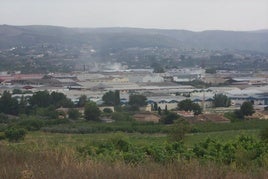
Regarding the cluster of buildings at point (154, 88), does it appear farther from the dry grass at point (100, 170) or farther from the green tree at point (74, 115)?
the dry grass at point (100, 170)

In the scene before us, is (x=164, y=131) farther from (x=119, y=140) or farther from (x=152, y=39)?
(x=152, y=39)

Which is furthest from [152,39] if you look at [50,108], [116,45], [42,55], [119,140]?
[119,140]

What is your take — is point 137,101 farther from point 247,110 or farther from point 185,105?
point 247,110

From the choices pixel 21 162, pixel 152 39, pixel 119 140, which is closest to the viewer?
pixel 21 162

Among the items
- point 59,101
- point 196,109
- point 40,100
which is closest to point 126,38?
point 59,101

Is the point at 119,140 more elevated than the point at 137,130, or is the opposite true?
the point at 119,140

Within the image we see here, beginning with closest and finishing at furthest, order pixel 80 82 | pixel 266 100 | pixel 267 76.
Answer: pixel 266 100 < pixel 80 82 < pixel 267 76

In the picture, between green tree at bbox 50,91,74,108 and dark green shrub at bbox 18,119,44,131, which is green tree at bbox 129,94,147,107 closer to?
green tree at bbox 50,91,74,108

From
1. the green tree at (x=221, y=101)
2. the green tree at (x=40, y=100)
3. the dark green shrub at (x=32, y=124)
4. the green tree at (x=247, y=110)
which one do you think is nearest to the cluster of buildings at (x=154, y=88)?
the green tree at (x=221, y=101)

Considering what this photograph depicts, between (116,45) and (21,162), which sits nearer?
(21,162)
